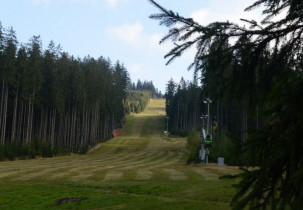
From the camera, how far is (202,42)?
15.8 ft

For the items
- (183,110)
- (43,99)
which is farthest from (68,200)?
(183,110)

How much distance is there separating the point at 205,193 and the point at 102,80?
6322cm

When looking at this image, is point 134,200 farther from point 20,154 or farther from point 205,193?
point 20,154

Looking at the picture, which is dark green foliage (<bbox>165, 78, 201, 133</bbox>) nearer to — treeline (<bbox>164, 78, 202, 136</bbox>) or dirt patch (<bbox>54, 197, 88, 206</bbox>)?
treeline (<bbox>164, 78, 202, 136</bbox>)

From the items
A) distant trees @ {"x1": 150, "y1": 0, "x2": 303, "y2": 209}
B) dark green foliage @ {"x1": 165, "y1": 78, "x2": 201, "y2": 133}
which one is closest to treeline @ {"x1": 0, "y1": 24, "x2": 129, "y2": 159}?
dark green foliage @ {"x1": 165, "y1": 78, "x2": 201, "y2": 133}

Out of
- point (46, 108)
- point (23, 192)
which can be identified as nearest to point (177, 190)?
point (23, 192)

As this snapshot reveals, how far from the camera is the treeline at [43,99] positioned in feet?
162

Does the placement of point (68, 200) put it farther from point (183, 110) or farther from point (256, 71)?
point (183, 110)

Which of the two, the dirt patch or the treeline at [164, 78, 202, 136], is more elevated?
the treeline at [164, 78, 202, 136]

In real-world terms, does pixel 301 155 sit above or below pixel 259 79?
below

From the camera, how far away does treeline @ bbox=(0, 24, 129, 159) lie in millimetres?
49469

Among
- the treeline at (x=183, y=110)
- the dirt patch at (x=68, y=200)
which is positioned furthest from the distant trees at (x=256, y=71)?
the treeline at (x=183, y=110)

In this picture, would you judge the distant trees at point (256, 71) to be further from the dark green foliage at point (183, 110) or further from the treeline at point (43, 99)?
the dark green foliage at point (183, 110)

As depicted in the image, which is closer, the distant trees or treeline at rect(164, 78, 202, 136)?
the distant trees
